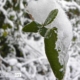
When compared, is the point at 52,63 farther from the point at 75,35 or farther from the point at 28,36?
the point at 28,36

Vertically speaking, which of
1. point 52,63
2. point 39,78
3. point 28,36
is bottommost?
point 28,36

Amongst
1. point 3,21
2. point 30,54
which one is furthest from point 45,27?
point 3,21

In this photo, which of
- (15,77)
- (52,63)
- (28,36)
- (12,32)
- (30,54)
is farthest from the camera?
(28,36)

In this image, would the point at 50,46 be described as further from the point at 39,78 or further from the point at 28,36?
the point at 28,36

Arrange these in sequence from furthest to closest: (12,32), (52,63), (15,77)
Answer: (12,32) → (15,77) → (52,63)

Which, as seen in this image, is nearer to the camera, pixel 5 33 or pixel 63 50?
pixel 63 50

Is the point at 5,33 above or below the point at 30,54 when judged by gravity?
above
